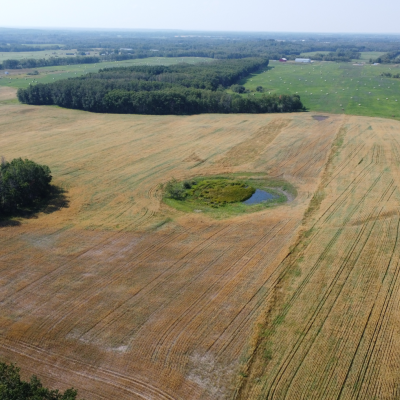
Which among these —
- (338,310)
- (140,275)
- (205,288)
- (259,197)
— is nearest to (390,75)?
(259,197)

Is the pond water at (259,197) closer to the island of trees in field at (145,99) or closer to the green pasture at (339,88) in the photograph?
the island of trees in field at (145,99)

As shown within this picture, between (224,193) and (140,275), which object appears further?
(224,193)

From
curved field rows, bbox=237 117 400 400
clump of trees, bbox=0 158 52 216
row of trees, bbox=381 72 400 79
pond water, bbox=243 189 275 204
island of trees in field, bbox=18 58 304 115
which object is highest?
row of trees, bbox=381 72 400 79

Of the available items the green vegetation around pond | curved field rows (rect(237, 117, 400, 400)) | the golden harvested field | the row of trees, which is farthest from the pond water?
Result: the row of trees

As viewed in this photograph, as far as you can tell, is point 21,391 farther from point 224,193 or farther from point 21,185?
point 224,193

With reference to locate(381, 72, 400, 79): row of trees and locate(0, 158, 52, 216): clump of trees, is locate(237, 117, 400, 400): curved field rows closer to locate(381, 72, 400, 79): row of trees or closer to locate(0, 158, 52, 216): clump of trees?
locate(0, 158, 52, 216): clump of trees

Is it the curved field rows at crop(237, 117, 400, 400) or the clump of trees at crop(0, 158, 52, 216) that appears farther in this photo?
the clump of trees at crop(0, 158, 52, 216)
